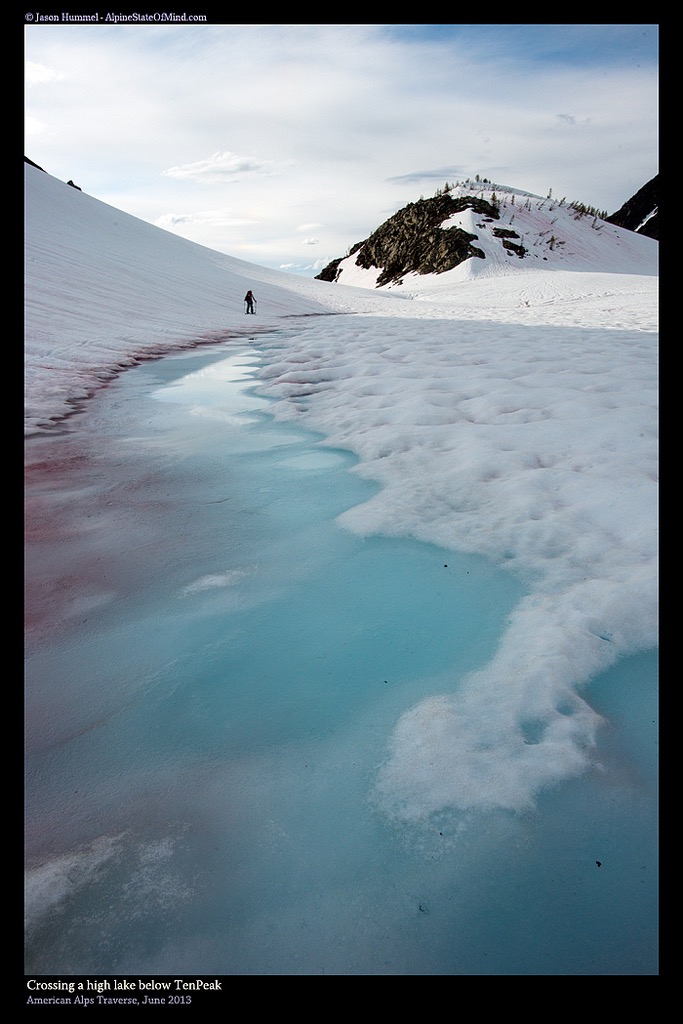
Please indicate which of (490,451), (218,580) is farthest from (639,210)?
(218,580)

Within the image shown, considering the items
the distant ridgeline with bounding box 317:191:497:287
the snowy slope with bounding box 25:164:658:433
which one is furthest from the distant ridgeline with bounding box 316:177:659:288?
the snowy slope with bounding box 25:164:658:433

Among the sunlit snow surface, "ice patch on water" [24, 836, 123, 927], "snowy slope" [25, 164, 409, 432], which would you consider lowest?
"ice patch on water" [24, 836, 123, 927]

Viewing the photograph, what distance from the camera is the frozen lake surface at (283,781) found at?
1225mm

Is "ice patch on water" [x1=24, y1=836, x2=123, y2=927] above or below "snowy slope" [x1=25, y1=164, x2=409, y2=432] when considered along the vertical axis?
below

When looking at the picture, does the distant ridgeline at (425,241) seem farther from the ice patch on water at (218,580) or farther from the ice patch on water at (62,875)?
the ice patch on water at (62,875)

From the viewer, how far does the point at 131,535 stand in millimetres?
2822

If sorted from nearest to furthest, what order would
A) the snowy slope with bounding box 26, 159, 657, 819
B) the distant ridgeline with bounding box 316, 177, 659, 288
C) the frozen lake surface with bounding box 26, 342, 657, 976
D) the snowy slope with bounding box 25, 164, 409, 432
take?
the frozen lake surface with bounding box 26, 342, 657, 976 < the snowy slope with bounding box 26, 159, 657, 819 < the snowy slope with bounding box 25, 164, 409, 432 < the distant ridgeline with bounding box 316, 177, 659, 288

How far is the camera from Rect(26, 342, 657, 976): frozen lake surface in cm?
122

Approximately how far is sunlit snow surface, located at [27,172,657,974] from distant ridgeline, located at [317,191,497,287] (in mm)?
28983

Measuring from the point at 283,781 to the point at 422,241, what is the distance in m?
36.1

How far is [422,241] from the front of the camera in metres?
33.6

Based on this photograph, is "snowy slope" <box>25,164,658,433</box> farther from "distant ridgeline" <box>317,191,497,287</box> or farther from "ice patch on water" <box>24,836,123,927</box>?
"ice patch on water" <box>24,836,123,927</box>
